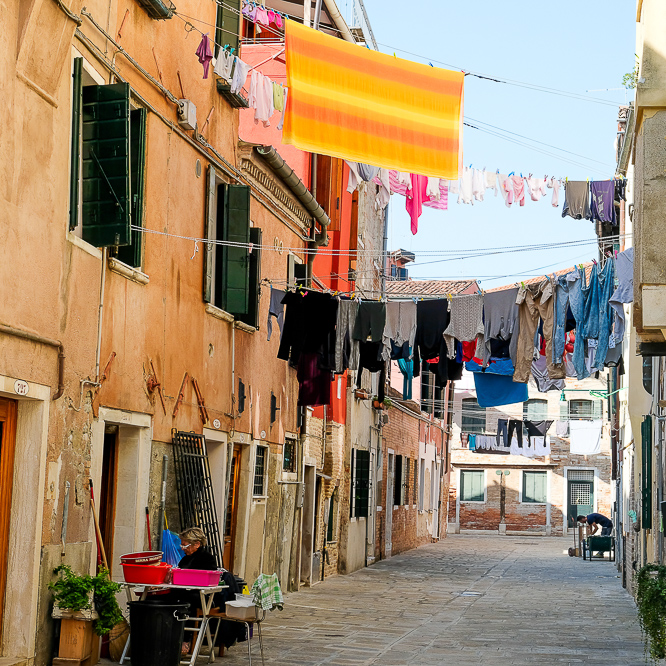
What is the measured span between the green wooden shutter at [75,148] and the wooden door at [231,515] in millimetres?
5723

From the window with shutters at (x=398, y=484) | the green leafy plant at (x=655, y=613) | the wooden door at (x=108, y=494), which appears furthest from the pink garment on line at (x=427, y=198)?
the window with shutters at (x=398, y=484)

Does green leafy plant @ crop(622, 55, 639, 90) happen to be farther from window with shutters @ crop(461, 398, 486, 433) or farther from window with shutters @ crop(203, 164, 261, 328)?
window with shutters @ crop(461, 398, 486, 433)

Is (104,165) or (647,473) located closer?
(104,165)

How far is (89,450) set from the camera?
9.02m

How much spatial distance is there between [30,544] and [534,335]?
301 inches

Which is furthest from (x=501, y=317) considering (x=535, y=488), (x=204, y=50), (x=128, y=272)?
(x=535, y=488)

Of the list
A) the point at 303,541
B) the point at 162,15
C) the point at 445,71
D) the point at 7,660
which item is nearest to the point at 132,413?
the point at 7,660

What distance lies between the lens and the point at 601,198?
641 inches

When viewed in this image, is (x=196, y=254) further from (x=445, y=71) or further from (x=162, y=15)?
(x=445, y=71)

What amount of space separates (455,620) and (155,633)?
6.42m

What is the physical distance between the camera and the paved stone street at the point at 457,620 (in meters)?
10.7

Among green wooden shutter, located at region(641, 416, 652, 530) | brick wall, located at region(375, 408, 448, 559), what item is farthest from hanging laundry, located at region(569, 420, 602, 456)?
green wooden shutter, located at region(641, 416, 652, 530)

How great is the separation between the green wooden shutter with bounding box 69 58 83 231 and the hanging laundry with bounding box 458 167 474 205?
6.31 metres

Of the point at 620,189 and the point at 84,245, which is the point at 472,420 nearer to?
the point at 620,189
